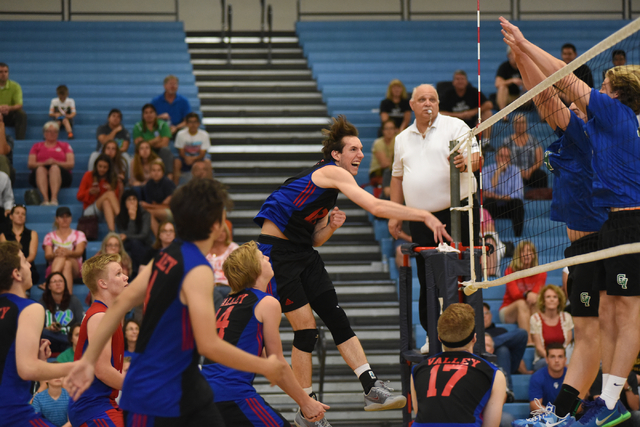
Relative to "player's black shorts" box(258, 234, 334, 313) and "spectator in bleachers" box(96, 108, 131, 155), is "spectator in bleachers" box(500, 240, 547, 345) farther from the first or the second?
"spectator in bleachers" box(96, 108, 131, 155)

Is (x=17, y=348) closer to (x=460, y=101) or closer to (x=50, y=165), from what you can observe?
(x=50, y=165)

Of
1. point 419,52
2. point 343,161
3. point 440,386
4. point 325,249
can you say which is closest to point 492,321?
point 325,249

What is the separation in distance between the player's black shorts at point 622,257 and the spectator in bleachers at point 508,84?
8.02m

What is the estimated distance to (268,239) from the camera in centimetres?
565

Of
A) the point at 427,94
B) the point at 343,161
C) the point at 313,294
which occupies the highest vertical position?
the point at 427,94

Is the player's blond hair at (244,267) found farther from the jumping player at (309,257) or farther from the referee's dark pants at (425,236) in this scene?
the referee's dark pants at (425,236)

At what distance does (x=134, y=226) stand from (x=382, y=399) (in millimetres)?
5824

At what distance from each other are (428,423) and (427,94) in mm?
2930

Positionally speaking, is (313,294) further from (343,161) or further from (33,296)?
(33,296)

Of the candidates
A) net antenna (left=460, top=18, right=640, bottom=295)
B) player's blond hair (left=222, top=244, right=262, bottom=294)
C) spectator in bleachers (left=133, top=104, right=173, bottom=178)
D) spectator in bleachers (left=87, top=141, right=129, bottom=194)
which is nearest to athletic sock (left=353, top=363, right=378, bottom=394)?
net antenna (left=460, top=18, right=640, bottom=295)

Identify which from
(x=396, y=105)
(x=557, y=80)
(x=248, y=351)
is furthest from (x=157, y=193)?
(x=557, y=80)

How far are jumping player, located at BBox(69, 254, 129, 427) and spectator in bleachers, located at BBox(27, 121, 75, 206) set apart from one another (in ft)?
23.4

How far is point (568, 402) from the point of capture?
5.06 m

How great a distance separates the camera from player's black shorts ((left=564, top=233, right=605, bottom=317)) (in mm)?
5009
